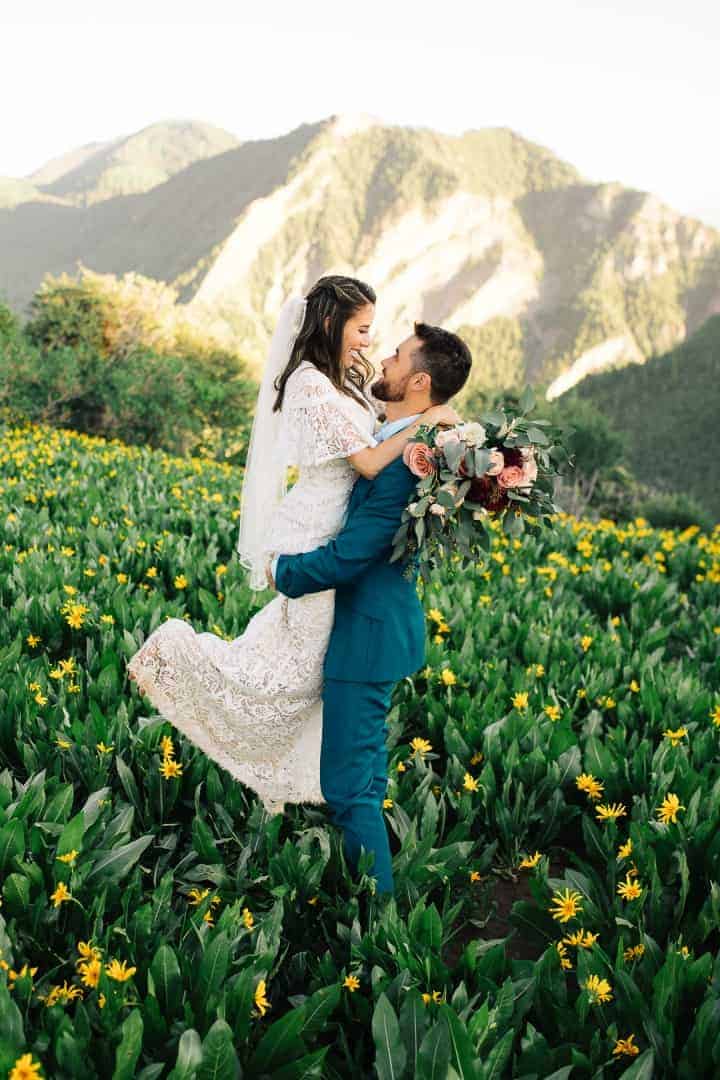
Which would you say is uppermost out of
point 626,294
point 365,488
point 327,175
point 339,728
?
point 327,175

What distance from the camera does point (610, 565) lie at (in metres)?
6.30

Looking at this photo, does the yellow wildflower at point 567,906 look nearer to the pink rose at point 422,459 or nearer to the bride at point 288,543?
the bride at point 288,543

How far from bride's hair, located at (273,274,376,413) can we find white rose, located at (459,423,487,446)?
53 cm

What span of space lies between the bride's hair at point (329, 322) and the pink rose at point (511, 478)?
0.62 meters

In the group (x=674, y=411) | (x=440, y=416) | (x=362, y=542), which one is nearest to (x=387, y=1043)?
(x=362, y=542)

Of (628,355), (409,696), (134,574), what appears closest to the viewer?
(409,696)

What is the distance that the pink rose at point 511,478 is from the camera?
229cm

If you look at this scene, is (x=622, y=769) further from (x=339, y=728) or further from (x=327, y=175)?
(x=327, y=175)

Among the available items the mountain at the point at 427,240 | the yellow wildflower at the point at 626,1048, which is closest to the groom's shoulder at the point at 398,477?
the yellow wildflower at the point at 626,1048

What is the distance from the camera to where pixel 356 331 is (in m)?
2.54

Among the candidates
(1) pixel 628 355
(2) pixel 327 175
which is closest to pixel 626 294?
(1) pixel 628 355

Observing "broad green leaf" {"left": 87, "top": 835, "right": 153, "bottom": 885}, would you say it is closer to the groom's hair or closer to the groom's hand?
the groom's hand

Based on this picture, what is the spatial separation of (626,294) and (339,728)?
129 meters

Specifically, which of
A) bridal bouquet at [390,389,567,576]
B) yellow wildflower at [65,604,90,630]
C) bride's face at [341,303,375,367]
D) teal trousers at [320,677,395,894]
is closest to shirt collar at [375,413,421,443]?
bridal bouquet at [390,389,567,576]
